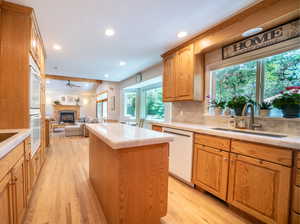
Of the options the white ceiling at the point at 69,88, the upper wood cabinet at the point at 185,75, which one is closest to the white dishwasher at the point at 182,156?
the upper wood cabinet at the point at 185,75

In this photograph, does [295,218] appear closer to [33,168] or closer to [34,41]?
[33,168]

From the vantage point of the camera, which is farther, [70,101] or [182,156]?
[70,101]

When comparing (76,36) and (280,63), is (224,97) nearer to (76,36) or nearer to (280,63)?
(280,63)

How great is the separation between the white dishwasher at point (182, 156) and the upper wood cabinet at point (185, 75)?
0.71 metres

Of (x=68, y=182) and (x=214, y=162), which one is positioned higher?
(x=214, y=162)

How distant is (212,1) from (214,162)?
195 centimetres

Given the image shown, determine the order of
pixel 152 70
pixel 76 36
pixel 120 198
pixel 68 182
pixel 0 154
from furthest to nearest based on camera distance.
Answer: pixel 152 70 < pixel 76 36 < pixel 68 182 < pixel 120 198 < pixel 0 154

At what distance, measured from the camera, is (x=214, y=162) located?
183cm

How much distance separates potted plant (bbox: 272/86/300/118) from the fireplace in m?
11.0

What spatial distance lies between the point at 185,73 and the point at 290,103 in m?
1.52

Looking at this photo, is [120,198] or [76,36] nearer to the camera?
[120,198]

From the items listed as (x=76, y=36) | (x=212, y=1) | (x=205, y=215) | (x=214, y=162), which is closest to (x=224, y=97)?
(x=214, y=162)

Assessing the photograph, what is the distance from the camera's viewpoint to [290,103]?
1.54m

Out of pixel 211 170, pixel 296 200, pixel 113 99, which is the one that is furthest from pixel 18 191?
pixel 113 99
